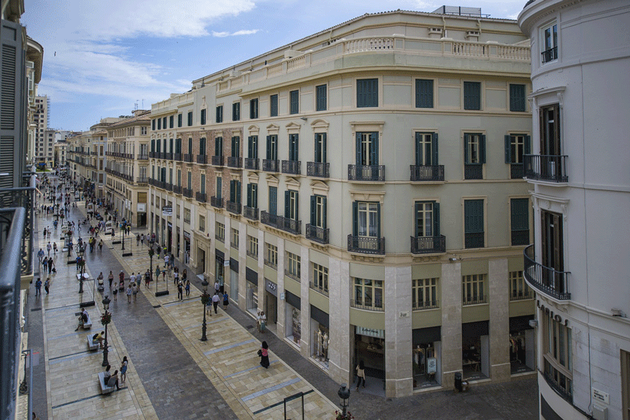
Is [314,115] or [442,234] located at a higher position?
[314,115]

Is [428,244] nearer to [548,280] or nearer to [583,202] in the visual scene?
[548,280]

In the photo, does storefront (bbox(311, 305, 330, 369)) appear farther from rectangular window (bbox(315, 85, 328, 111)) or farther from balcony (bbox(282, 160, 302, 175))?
rectangular window (bbox(315, 85, 328, 111))

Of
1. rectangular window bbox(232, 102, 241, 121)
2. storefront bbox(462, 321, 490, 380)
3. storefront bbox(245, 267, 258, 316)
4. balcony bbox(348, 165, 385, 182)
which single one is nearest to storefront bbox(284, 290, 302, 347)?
storefront bbox(245, 267, 258, 316)

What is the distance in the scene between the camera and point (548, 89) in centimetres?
1293

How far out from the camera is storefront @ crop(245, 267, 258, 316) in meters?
30.4

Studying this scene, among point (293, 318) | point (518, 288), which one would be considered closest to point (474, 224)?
point (518, 288)

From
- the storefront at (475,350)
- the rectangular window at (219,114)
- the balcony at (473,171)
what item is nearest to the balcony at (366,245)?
the balcony at (473,171)

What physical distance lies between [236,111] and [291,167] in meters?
10.3

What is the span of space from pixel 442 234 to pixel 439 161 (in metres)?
3.74

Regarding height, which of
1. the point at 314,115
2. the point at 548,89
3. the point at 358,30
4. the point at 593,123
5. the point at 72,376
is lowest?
the point at 72,376

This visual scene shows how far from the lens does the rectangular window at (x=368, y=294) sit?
2075 cm

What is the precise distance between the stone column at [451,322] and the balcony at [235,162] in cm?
1739

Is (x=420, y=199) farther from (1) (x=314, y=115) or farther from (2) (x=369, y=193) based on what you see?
(1) (x=314, y=115)

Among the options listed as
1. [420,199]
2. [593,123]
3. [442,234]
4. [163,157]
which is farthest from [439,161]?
[163,157]
